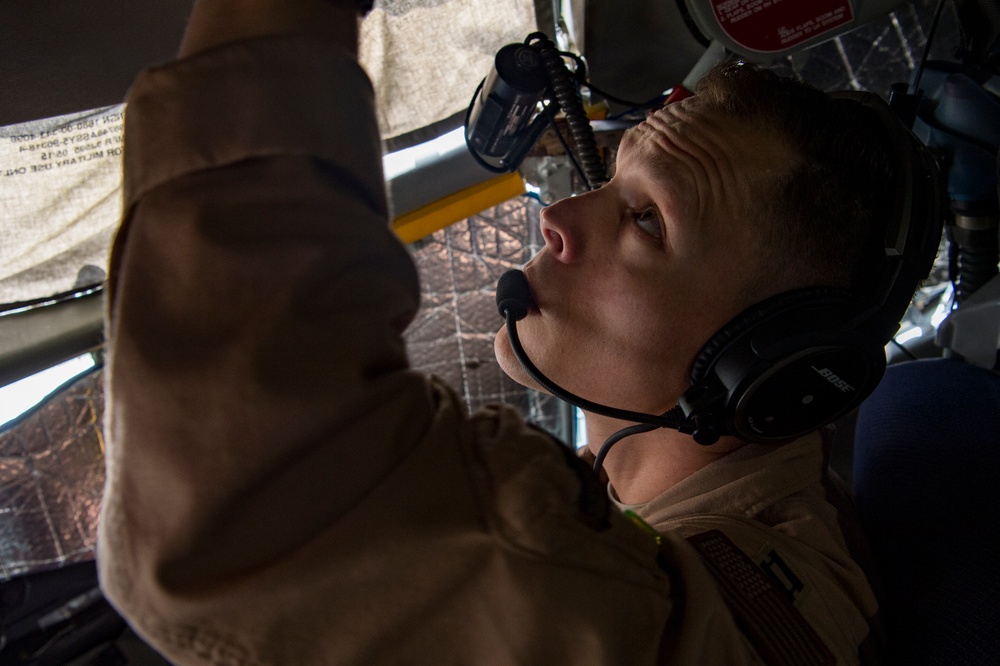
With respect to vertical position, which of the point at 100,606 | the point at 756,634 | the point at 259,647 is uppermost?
the point at 259,647

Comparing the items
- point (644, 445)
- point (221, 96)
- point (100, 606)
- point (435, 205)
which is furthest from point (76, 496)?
point (221, 96)

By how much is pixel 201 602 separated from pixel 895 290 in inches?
25.0

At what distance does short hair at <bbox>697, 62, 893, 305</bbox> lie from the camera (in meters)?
0.70

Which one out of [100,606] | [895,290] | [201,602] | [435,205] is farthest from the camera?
[100,606]

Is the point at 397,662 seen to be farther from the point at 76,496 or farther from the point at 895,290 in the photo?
the point at 76,496

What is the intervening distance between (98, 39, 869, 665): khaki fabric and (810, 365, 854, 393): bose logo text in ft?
1.02

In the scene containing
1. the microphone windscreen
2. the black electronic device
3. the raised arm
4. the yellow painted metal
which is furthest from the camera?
the yellow painted metal

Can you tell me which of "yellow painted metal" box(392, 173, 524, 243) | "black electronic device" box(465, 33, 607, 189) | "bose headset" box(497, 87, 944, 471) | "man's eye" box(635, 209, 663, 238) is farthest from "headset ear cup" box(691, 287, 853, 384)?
"yellow painted metal" box(392, 173, 524, 243)

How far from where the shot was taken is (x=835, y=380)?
24.6 inches

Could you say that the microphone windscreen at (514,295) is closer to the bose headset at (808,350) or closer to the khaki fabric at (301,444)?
the bose headset at (808,350)

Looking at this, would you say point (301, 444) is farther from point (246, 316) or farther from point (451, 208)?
point (451, 208)

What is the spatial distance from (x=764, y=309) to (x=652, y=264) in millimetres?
124

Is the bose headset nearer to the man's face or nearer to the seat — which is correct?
the man's face

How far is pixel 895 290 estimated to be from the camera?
63cm
